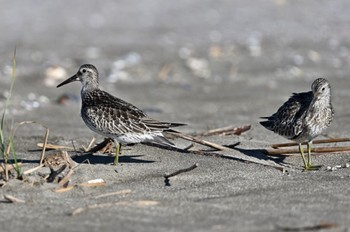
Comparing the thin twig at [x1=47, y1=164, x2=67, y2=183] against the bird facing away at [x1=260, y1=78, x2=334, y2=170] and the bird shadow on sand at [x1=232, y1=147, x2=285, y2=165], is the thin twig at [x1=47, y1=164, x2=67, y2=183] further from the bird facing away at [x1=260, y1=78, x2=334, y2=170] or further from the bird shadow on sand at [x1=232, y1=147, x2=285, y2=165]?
the bird facing away at [x1=260, y1=78, x2=334, y2=170]

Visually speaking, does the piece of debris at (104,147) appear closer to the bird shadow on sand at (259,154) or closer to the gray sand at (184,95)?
the gray sand at (184,95)

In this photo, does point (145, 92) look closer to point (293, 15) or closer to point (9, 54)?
point (9, 54)

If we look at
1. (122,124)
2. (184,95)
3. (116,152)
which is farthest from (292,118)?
(184,95)

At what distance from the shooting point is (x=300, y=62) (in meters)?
13.7

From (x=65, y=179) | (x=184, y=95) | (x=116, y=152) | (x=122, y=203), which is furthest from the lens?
(x=184, y=95)

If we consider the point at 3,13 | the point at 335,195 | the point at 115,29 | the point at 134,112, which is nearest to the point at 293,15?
the point at 115,29

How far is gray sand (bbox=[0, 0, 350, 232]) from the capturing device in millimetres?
5027

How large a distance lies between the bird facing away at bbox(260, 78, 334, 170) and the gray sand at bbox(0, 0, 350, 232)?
0.78 feet

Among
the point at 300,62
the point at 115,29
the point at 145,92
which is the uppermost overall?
the point at 115,29

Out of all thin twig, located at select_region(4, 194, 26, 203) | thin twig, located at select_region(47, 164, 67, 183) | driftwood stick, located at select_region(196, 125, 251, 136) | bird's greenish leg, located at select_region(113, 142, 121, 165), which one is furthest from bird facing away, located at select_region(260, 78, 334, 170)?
thin twig, located at select_region(4, 194, 26, 203)

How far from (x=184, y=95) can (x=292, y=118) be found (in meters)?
4.66

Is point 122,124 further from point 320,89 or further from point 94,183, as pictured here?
point 320,89

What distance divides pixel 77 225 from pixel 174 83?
778cm

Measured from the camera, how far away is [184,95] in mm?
11641
